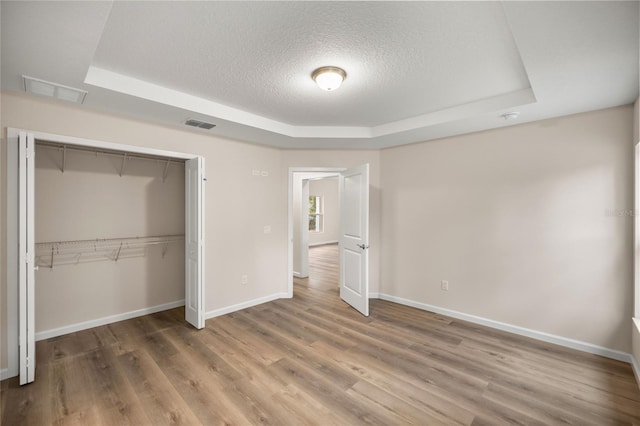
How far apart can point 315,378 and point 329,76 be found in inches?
101

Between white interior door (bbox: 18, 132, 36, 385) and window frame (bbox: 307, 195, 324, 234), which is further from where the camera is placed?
window frame (bbox: 307, 195, 324, 234)

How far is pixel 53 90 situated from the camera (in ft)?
8.18

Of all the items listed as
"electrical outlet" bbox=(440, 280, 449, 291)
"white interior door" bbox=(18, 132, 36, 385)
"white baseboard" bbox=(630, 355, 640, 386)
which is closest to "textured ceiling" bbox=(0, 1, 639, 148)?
"white interior door" bbox=(18, 132, 36, 385)

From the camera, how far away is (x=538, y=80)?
7.49ft

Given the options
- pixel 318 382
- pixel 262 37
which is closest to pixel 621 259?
pixel 318 382

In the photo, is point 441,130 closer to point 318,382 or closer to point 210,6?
point 210,6

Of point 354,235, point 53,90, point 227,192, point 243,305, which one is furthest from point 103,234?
point 354,235

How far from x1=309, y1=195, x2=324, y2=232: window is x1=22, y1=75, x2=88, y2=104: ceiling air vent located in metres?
8.67

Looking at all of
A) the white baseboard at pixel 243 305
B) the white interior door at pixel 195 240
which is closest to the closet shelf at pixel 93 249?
the white interior door at pixel 195 240

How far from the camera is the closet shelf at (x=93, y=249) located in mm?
3213

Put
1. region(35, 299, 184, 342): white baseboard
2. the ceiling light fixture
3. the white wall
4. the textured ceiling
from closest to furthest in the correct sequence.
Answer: the textured ceiling, the ceiling light fixture, region(35, 299, 184, 342): white baseboard, the white wall

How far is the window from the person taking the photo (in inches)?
438

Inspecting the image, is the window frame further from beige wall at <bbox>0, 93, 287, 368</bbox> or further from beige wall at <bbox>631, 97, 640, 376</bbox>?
beige wall at <bbox>631, 97, 640, 376</bbox>

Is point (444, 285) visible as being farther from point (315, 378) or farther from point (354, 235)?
point (315, 378)
